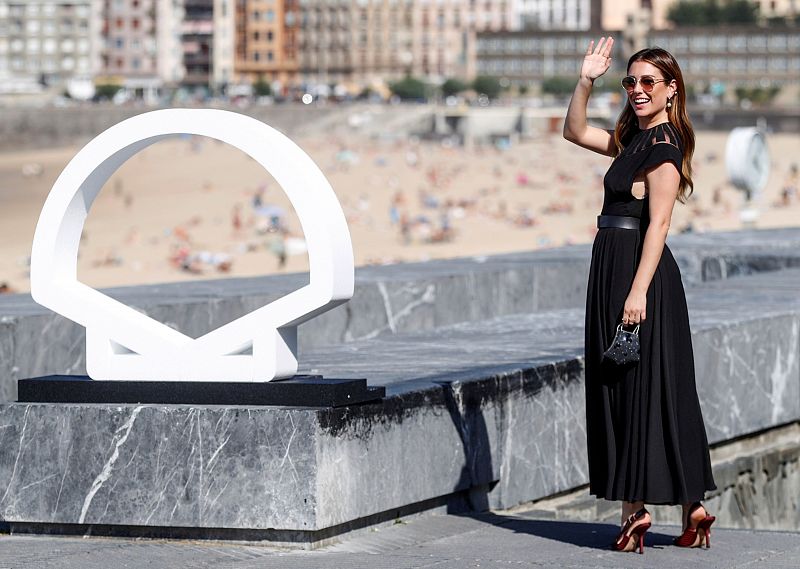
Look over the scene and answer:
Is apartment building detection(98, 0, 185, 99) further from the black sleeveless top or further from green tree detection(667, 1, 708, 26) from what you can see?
the black sleeveless top

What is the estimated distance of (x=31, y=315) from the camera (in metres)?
7.39

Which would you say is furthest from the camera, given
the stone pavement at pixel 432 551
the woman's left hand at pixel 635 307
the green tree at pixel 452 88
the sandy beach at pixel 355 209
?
the green tree at pixel 452 88

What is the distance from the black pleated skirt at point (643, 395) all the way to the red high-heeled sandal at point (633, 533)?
0.06m

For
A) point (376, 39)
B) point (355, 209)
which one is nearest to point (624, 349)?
point (355, 209)

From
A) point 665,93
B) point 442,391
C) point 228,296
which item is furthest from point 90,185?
point 228,296

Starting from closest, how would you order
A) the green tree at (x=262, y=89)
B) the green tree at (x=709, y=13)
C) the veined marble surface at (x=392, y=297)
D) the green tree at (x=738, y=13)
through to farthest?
the veined marble surface at (x=392, y=297)
the green tree at (x=262, y=89)
the green tree at (x=709, y=13)
the green tree at (x=738, y=13)

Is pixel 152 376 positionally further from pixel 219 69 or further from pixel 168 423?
pixel 219 69

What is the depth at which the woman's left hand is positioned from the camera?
189 inches

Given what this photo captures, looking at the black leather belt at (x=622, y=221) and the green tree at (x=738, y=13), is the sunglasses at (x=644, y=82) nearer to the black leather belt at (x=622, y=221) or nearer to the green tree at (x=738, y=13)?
the black leather belt at (x=622, y=221)

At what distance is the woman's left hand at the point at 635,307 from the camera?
15.8 feet

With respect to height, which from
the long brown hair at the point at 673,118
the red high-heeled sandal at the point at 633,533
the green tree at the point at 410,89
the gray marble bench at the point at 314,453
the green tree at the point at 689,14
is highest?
the green tree at the point at 689,14


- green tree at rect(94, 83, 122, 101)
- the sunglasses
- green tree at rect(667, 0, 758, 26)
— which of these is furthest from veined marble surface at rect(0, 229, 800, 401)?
green tree at rect(667, 0, 758, 26)

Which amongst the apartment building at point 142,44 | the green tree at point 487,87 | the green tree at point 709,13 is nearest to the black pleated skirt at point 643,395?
the green tree at point 487,87

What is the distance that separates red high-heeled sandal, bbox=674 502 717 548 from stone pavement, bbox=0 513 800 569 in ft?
0.11
